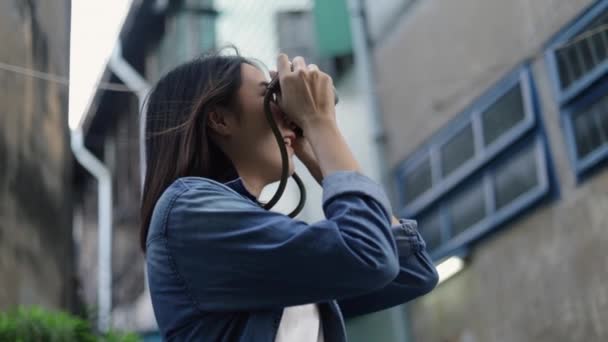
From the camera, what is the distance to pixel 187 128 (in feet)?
6.27

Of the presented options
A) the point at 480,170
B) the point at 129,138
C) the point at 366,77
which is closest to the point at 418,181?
the point at 480,170

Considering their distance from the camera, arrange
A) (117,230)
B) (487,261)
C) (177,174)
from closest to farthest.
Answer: (177,174), (487,261), (117,230)

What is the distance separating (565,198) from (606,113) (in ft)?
2.43

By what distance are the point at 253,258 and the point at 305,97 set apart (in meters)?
0.30

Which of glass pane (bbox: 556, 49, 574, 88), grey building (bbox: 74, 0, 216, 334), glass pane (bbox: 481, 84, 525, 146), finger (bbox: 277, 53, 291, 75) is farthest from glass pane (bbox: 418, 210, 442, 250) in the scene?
finger (bbox: 277, 53, 291, 75)

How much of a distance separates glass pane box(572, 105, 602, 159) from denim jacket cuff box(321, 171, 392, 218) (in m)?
5.94

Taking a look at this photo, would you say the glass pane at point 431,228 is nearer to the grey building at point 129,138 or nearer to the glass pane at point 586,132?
the glass pane at point 586,132

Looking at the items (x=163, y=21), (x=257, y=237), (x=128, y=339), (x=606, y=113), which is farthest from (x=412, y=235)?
(x=163, y=21)

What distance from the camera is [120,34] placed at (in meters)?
16.9

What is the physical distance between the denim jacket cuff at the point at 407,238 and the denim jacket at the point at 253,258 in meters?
0.18

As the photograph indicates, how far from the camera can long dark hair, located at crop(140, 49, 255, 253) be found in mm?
1917

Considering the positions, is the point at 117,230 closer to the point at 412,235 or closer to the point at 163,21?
the point at 163,21

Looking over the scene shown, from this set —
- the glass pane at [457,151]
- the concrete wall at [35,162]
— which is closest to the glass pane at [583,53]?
the glass pane at [457,151]

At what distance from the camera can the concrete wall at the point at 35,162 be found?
18.1 feet
